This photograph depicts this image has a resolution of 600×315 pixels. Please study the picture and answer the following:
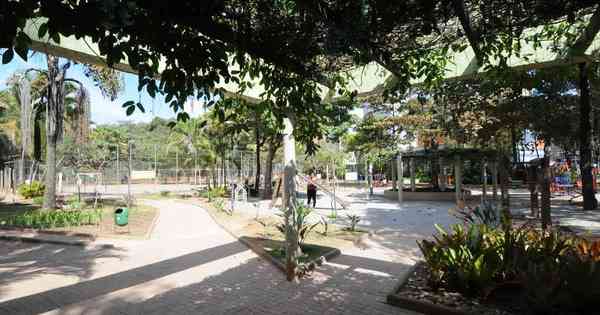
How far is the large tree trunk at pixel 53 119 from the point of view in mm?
12977

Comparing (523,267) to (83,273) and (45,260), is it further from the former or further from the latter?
(45,260)

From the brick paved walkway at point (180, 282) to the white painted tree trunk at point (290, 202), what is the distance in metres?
0.28

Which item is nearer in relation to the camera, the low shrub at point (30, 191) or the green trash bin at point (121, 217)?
the green trash bin at point (121, 217)

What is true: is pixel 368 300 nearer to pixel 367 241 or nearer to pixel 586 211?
pixel 367 241

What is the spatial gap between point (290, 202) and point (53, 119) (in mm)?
11524

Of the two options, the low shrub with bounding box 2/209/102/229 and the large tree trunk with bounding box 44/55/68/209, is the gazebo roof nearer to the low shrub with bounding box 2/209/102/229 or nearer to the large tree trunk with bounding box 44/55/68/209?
the low shrub with bounding box 2/209/102/229

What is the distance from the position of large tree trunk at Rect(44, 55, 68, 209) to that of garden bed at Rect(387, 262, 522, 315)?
12736 mm

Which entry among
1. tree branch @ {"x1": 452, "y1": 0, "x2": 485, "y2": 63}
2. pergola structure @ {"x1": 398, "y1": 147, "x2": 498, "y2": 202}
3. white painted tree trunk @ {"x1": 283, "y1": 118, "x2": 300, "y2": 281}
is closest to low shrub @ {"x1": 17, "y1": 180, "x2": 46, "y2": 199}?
pergola structure @ {"x1": 398, "y1": 147, "x2": 498, "y2": 202}

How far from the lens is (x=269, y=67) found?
356 cm

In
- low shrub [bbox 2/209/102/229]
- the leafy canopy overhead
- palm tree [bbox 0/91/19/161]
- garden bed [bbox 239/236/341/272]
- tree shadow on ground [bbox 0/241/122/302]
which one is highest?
palm tree [bbox 0/91/19/161]

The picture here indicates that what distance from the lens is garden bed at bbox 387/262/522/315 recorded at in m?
3.68

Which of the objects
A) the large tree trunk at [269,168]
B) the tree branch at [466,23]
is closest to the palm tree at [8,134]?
the large tree trunk at [269,168]

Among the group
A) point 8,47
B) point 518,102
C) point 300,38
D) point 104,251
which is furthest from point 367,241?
point 518,102

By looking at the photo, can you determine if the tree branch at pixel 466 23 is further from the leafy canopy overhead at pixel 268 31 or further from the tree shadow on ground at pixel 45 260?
the tree shadow on ground at pixel 45 260
